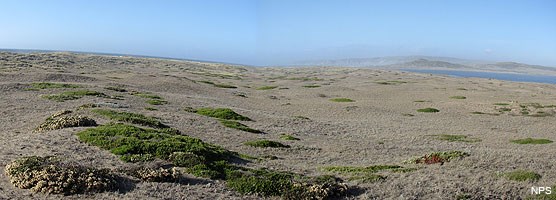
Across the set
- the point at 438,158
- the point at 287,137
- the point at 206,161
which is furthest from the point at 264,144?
the point at 438,158

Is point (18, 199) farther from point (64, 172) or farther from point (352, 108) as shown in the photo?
point (352, 108)

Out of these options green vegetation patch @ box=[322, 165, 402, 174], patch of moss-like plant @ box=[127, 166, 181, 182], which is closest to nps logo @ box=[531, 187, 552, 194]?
green vegetation patch @ box=[322, 165, 402, 174]

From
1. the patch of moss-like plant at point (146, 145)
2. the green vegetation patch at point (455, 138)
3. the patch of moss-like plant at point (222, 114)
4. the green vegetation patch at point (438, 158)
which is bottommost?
the green vegetation patch at point (455, 138)

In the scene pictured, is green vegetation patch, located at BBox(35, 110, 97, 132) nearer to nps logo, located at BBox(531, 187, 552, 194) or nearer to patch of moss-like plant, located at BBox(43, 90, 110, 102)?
patch of moss-like plant, located at BBox(43, 90, 110, 102)

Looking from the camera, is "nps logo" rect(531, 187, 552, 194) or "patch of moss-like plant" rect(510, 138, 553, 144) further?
"patch of moss-like plant" rect(510, 138, 553, 144)

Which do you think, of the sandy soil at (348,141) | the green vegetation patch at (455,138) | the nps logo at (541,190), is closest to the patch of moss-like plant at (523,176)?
the sandy soil at (348,141)

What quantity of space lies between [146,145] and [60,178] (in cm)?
631

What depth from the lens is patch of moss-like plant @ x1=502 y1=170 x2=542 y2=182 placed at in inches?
664

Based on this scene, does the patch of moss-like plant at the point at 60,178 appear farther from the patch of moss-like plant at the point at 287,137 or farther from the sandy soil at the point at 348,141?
the patch of moss-like plant at the point at 287,137

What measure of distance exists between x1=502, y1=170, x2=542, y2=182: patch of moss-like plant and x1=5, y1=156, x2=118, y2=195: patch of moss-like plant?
13822 mm

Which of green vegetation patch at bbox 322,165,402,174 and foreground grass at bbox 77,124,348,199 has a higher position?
foreground grass at bbox 77,124,348,199

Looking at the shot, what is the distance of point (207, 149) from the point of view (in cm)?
2119

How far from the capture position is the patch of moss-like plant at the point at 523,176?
16.9m

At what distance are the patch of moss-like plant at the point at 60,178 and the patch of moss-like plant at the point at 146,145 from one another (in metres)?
3.51
